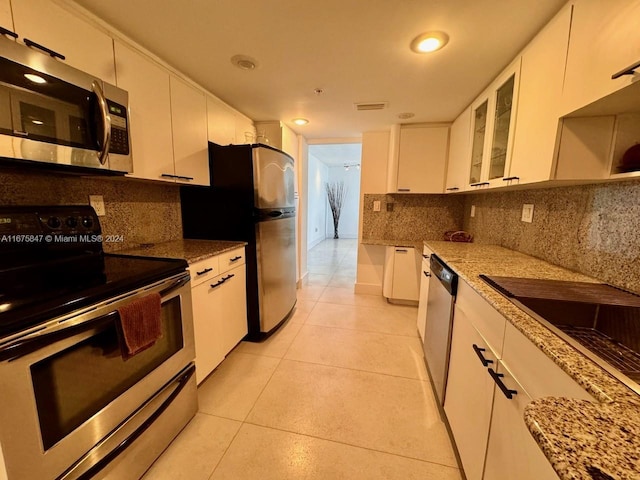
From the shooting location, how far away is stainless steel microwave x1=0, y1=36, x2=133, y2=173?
930mm

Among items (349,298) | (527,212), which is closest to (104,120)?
(527,212)

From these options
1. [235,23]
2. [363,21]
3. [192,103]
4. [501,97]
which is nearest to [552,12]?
[501,97]

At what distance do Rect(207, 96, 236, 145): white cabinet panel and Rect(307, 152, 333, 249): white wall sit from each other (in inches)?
127

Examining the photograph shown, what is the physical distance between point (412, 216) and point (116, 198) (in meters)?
2.90

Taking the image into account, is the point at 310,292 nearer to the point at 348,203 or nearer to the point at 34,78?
the point at 34,78

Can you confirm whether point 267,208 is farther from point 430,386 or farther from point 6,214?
point 430,386

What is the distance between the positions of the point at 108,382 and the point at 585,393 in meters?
1.49

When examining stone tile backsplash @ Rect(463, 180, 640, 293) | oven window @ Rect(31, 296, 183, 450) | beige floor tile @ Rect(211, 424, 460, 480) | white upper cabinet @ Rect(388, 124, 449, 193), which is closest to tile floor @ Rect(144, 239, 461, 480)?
beige floor tile @ Rect(211, 424, 460, 480)

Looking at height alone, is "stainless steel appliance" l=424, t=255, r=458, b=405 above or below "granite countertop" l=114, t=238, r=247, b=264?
below

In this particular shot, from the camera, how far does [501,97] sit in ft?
5.62

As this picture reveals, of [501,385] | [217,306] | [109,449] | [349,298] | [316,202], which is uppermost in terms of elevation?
[316,202]

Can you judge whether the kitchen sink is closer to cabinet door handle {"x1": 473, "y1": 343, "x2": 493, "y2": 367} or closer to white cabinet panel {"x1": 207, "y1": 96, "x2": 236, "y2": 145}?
cabinet door handle {"x1": 473, "y1": 343, "x2": 493, "y2": 367}

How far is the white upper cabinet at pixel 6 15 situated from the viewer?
0.95 meters

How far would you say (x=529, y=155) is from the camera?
133 centimetres
